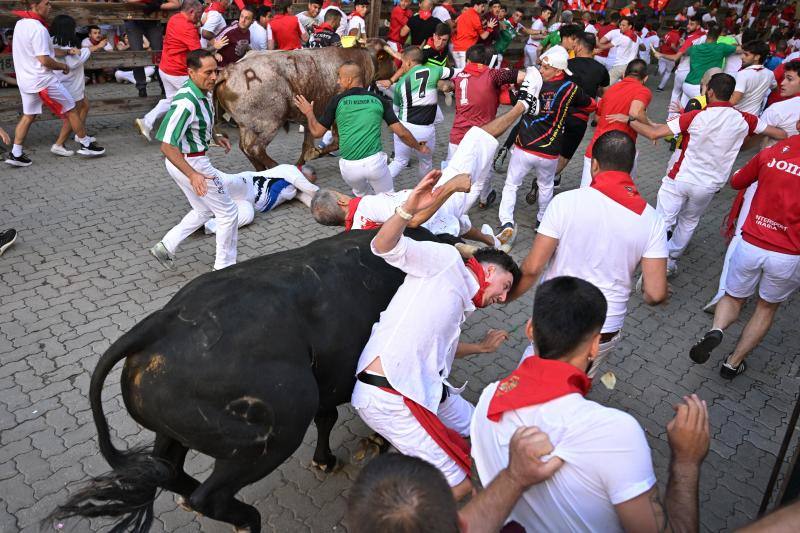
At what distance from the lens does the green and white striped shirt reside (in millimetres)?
5102

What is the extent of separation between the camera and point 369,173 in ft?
21.1

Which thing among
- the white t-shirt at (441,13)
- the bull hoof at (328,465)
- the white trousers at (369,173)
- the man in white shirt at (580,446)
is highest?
the man in white shirt at (580,446)

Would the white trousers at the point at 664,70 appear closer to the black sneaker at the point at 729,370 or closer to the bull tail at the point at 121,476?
the black sneaker at the point at 729,370

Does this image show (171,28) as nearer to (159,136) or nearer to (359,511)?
(159,136)

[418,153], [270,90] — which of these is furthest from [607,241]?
[270,90]

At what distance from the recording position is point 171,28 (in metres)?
8.59

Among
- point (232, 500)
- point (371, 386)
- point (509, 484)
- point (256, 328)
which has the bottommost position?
point (232, 500)

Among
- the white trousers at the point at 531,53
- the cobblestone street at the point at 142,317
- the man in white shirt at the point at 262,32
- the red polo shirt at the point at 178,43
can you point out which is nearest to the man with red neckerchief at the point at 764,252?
the cobblestone street at the point at 142,317

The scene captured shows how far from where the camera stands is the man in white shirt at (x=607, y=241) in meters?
3.41

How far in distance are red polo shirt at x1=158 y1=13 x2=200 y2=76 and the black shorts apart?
5323 mm

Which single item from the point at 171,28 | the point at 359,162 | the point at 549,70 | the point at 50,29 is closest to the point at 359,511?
the point at 359,162

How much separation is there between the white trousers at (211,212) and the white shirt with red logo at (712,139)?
4.18 m

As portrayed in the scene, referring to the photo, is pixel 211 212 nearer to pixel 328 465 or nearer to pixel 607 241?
pixel 328 465

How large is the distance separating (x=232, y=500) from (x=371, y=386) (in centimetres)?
84
